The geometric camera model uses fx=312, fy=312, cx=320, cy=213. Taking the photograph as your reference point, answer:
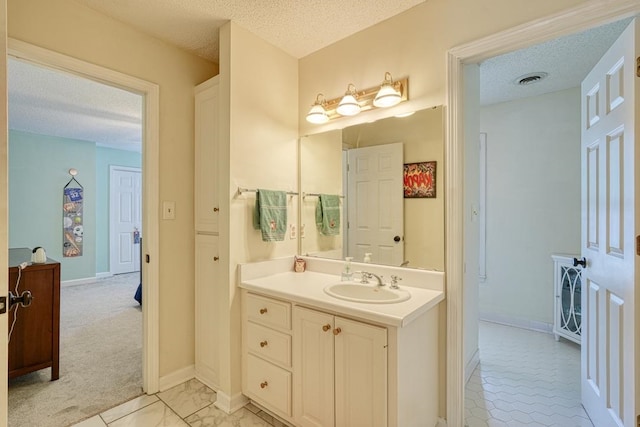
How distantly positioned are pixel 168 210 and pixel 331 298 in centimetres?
140

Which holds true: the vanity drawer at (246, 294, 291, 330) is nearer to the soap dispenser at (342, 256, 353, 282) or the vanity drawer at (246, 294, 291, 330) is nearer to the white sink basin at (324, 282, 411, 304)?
the white sink basin at (324, 282, 411, 304)

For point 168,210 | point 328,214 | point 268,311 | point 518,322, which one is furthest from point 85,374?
point 518,322

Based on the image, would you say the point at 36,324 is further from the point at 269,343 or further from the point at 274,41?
the point at 274,41

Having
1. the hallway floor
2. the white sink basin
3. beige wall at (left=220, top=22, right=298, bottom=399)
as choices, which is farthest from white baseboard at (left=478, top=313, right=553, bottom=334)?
beige wall at (left=220, top=22, right=298, bottom=399)

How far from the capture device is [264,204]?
2.12m

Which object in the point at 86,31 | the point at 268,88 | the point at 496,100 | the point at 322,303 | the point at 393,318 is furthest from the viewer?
the point at 496,100

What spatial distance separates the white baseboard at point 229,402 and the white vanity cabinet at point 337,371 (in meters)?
0.51

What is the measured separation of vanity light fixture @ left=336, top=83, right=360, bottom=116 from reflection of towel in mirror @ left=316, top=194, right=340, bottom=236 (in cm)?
61

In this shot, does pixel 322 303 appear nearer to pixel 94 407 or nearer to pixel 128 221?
pixel 94 407

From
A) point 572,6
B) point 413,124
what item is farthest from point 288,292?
point 572,6

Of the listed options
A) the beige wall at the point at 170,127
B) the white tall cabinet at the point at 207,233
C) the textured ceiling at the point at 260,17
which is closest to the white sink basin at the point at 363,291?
the white tall cabinet at the point at 207,233

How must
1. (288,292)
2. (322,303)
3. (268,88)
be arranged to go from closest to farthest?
(322,303) → (288,292) → (268,88)

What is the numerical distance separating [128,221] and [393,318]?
20.7 ft

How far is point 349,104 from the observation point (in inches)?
80.7
